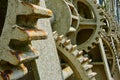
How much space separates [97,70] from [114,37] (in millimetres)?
1512

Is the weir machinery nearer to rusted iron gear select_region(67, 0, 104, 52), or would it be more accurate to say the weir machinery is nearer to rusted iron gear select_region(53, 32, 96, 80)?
rusted iron gear select_region(53, 32, 96, 80)

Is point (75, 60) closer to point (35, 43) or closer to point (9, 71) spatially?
point (35, 43)

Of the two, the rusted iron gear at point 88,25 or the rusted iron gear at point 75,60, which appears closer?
the rusted iron gear at point 75,60

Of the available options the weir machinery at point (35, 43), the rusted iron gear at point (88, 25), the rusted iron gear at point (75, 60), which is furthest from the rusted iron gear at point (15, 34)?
the rusted iron gear at point (88, 25)

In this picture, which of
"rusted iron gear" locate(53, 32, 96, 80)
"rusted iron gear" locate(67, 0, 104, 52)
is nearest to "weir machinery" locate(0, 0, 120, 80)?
"rusted iron gear" locate(53, 32, 96, 80)

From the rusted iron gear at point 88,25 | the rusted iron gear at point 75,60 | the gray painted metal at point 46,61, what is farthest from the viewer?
the rusted iron gear at point 88,25

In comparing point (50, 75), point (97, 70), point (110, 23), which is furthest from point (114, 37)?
point (50, 75)

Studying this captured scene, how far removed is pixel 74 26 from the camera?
9.20 ft

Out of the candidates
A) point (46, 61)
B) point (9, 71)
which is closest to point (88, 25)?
point (46, 61)

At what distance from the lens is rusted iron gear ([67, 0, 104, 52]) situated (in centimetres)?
338

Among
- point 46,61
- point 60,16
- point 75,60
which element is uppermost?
point 60,16

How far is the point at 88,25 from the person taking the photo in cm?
344

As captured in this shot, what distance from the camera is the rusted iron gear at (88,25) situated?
3.38 metres

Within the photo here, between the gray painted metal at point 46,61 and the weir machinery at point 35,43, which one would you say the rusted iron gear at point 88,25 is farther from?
the gray painted metal at point 46,61
